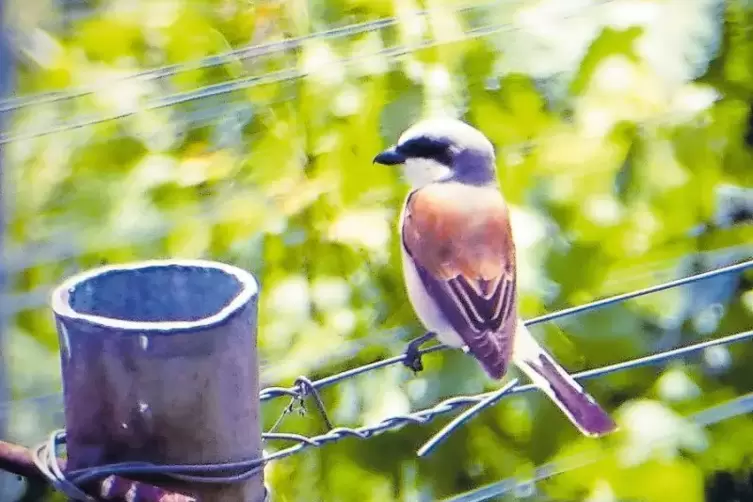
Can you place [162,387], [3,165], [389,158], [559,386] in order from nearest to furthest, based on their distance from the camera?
[162,387], [3,165], [389,158], [559,386]

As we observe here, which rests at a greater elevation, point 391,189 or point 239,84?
point 239,84

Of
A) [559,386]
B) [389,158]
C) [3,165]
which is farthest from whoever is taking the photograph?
[559,386]

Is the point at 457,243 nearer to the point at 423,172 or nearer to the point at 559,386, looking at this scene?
the point at 423,172

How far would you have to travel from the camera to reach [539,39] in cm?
113

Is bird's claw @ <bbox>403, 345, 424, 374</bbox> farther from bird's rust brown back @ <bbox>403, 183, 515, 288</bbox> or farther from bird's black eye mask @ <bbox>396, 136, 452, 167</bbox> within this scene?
bird's black eye mask @ <bbox>396, 136, 452, 167</bbox>

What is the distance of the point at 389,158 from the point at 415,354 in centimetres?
21

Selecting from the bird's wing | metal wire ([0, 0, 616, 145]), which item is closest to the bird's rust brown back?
the bird's wing

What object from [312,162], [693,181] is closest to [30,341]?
[312,162]

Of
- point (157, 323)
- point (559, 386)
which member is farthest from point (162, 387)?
point (559, 386)

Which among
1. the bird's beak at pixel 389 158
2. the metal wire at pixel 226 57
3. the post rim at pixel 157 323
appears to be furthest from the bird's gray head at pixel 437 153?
the post rim at pixel 157 323

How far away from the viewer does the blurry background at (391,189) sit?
38.3 inches

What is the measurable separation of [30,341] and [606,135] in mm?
645

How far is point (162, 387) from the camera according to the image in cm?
65

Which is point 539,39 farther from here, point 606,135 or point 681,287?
point 681,287
